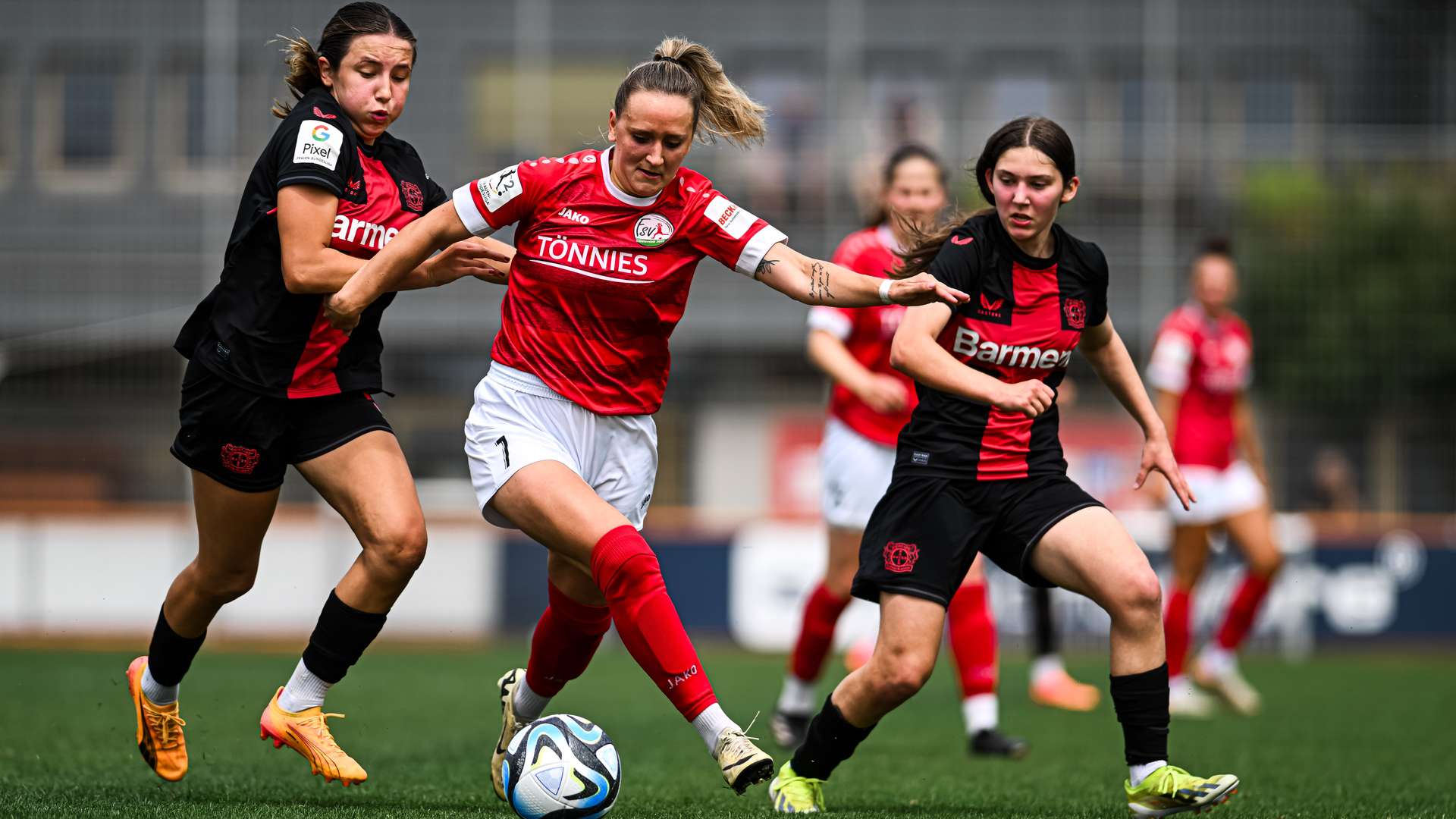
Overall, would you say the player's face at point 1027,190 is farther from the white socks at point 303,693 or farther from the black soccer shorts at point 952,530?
the white socks at point 303,693

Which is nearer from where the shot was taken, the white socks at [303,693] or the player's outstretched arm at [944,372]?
the player's outstretched arm at [944,372]

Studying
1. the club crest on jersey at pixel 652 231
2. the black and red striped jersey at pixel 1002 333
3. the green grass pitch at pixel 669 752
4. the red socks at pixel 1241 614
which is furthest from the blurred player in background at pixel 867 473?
the red socks at pixel 1241 614

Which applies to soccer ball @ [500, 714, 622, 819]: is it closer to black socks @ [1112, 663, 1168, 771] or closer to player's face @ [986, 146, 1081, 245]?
black socks @ [1112, 663, 1168, 771]

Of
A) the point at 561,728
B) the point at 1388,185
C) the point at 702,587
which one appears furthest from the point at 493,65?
the point at 561,728

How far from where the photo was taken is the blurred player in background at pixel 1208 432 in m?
9.52

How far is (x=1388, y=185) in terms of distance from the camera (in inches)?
746

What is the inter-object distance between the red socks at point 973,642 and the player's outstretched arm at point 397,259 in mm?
3239

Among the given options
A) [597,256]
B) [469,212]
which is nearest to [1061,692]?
→ [597,256]

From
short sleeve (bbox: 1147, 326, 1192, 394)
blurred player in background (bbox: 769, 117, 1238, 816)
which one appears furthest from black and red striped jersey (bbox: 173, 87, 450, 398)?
short sleeve (bbox: 1147, 326, 1192, 394)

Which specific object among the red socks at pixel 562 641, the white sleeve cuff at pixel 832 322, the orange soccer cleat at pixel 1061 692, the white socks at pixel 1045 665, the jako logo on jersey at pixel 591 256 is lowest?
the orange soccer cleat at pixel 1061 692

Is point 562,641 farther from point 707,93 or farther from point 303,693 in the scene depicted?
point 707,93

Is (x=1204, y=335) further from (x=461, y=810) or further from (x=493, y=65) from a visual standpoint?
(x=493, y=65)

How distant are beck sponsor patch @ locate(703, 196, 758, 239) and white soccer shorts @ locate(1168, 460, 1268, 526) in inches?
210

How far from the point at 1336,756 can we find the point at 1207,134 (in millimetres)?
14087
